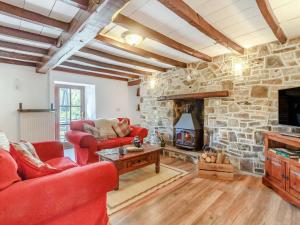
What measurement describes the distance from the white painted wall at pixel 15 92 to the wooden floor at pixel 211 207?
3451 mm

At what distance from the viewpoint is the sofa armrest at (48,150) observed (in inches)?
95.7

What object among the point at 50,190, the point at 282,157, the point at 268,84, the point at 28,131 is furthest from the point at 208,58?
the point at 28,131

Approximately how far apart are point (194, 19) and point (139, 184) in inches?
92.5

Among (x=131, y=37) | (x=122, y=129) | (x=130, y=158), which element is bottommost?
(x=130, y=158)

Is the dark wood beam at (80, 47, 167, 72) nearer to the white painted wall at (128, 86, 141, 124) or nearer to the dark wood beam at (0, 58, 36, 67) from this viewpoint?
the dark wood beam at (0, 58, 36, 67)

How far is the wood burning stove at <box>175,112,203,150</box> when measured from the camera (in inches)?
156

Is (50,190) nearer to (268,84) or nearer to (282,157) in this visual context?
(282,157)

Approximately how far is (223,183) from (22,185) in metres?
2.61

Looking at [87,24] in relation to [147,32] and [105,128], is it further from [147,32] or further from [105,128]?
[105,128]

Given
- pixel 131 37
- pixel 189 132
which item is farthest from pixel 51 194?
pixel 189 132

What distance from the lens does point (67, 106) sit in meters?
5.22

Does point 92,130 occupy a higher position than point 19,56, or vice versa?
point 19,56

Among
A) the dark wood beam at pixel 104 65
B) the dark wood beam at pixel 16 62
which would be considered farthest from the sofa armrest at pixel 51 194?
the dark wood beam at pixel 16 62

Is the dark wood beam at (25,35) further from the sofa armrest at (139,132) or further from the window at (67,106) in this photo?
the window at (67,106)
